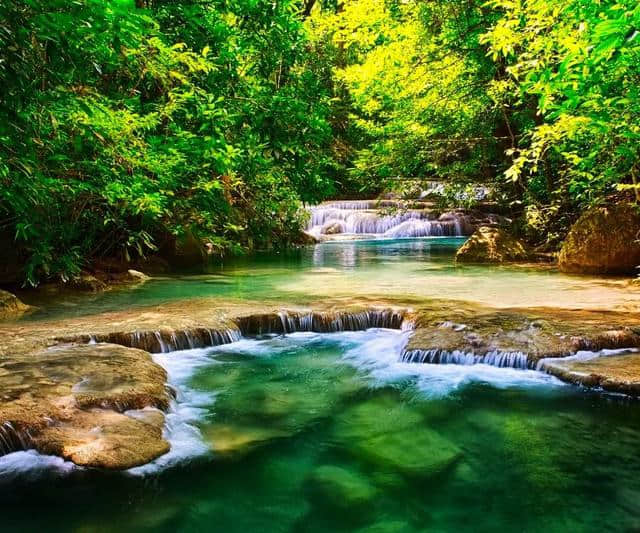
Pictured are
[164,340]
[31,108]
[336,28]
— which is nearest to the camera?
[31,108]

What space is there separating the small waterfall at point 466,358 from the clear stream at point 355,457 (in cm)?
9

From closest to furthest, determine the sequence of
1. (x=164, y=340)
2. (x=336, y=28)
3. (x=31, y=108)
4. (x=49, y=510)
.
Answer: (x=49, y=510) → (x=31, y=108) → (x=164, y=340) → (x=336, y=28)

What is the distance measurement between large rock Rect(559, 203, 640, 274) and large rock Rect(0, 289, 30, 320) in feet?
35.3

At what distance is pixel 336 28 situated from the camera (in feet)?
52.0

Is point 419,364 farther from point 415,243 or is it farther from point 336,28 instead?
point 415,243

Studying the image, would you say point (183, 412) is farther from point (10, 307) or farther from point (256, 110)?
point (10, 307)

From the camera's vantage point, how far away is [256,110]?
5.24 metres

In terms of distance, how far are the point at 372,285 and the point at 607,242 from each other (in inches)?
208

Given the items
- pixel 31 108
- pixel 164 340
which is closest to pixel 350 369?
pixel 164 340

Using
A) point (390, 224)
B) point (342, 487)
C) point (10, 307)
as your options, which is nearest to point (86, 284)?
point (10, 307)

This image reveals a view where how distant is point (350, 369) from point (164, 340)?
226 cm

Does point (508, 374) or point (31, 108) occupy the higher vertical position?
point (31, 108)

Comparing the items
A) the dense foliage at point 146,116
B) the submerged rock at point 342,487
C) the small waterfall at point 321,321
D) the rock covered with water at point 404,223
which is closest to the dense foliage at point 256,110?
the dense foliage at point 146,116

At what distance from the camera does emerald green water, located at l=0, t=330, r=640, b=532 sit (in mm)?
3436
